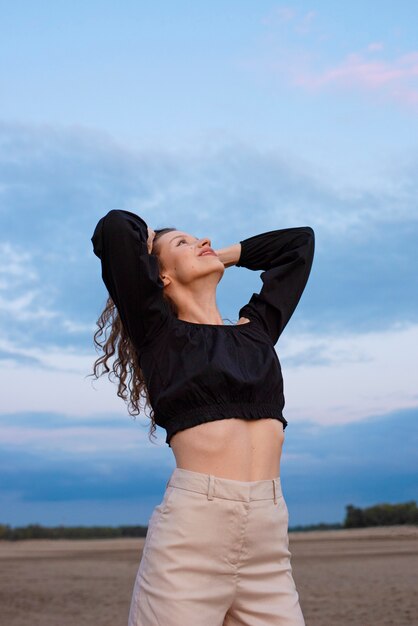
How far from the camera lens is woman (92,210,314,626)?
2947mm

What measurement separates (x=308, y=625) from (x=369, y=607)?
127cm

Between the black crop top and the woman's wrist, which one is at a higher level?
the woman's wrist

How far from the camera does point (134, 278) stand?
332 centimetres

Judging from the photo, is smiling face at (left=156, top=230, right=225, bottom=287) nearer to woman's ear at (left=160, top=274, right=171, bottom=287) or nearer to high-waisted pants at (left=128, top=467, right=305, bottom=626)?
woman's ear at (left=160, top=274, right=171, bottom=287)

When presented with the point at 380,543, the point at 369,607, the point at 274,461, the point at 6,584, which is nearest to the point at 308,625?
the point at 369,607

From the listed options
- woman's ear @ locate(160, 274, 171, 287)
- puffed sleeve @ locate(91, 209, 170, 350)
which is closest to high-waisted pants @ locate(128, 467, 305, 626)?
puffed sleeve @ locate(91, 209, 170, 350)

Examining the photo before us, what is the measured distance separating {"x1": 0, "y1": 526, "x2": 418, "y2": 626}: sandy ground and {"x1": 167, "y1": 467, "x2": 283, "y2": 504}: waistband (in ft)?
22.9

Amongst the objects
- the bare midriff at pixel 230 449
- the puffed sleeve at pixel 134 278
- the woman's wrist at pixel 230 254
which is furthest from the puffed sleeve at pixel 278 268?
the bare midriff at pixel 230 449

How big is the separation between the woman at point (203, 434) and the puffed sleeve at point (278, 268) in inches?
1.8

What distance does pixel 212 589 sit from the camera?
9.68 ft

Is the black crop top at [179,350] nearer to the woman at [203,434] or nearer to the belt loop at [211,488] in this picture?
the woman at [203,434]

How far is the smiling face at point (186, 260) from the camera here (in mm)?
3494

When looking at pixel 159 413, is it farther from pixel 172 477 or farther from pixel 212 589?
pixel 212 589

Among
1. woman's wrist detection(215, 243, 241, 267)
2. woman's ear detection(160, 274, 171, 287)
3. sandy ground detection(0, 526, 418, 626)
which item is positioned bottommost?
sandy ground detection(0, 526, 418, 626)
